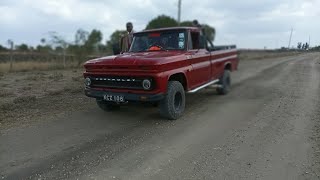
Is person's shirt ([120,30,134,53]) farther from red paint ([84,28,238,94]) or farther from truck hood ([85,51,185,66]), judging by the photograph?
truck hood ([85,51,185,66])

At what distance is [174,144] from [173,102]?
170 centimetres

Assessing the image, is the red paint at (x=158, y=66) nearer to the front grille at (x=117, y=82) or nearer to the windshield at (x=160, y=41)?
the front grille at (x=117, y=82)

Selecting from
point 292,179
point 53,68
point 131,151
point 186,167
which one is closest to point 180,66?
point 131,151

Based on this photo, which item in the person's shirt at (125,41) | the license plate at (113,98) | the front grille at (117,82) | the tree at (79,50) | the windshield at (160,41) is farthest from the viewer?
the tree at (79,50)

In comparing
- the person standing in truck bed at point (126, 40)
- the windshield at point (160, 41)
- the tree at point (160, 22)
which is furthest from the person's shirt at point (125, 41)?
the tree at point (160, 22)

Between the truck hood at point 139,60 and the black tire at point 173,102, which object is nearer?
the truck hood at point 139,60

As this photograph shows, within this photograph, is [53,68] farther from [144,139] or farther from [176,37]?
[144,139]

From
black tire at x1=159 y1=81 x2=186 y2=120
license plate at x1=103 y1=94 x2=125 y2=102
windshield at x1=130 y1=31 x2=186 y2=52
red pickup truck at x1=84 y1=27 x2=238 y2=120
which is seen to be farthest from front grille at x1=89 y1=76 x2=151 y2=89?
windshield at x1=130 y1=31 x2=186 y2=52

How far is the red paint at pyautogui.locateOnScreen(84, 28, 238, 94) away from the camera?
7.20 m

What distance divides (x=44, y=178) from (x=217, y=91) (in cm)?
735

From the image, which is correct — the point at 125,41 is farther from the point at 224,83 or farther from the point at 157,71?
the point at 157,71

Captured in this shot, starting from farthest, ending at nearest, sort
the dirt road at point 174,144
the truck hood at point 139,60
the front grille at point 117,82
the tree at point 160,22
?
the tree at point 160,22, the front grille at point 117,82, the truck hood at point 139,60, the dirt road at point 174,144

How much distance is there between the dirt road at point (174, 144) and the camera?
4961 millimetres

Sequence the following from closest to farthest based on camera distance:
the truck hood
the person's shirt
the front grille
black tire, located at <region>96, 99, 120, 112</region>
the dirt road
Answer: the dirt road, the truck hood, the front grille, black tire, located at <region>96, 99, 120, 112</region>, the person's shirt
